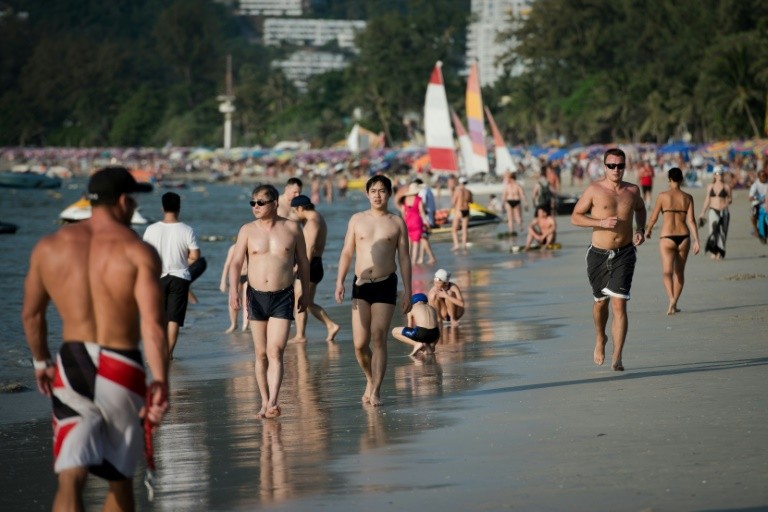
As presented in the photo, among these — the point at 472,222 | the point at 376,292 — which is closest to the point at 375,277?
the point at 376,292

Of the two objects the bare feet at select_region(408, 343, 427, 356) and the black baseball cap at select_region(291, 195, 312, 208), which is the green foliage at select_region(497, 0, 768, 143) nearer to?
the black baseball cap at select_region(291, 195, 312, 208)

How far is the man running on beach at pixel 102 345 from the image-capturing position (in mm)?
5457

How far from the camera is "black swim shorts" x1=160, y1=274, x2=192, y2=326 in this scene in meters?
12.1

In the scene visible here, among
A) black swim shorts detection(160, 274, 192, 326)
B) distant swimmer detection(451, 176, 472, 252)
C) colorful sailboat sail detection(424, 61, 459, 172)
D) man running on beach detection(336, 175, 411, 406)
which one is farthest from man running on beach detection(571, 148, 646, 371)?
colorful sailboat sail detection(424, 61, 459, 172)

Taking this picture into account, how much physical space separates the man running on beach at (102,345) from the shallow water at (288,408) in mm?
1489

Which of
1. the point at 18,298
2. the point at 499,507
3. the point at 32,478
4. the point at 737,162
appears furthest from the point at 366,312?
the point at 737,162

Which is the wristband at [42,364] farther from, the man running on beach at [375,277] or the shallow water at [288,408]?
the man running on beach at [375,277]

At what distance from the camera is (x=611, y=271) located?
1082 centimetres

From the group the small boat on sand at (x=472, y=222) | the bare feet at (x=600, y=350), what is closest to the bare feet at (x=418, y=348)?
the bare feet at (x=600, y=350)

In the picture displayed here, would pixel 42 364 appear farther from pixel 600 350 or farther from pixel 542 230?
pixel 542 230

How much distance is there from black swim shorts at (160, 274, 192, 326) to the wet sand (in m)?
0.54

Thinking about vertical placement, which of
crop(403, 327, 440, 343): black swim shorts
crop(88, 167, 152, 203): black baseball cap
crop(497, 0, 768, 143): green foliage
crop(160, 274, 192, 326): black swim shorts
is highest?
crop(497, 0, 768, 143): green foliage

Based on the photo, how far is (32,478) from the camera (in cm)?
792

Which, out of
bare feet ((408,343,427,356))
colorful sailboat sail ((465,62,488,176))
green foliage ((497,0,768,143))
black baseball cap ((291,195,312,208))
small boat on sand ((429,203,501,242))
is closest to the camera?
bare feet ((408,343,427,356))
